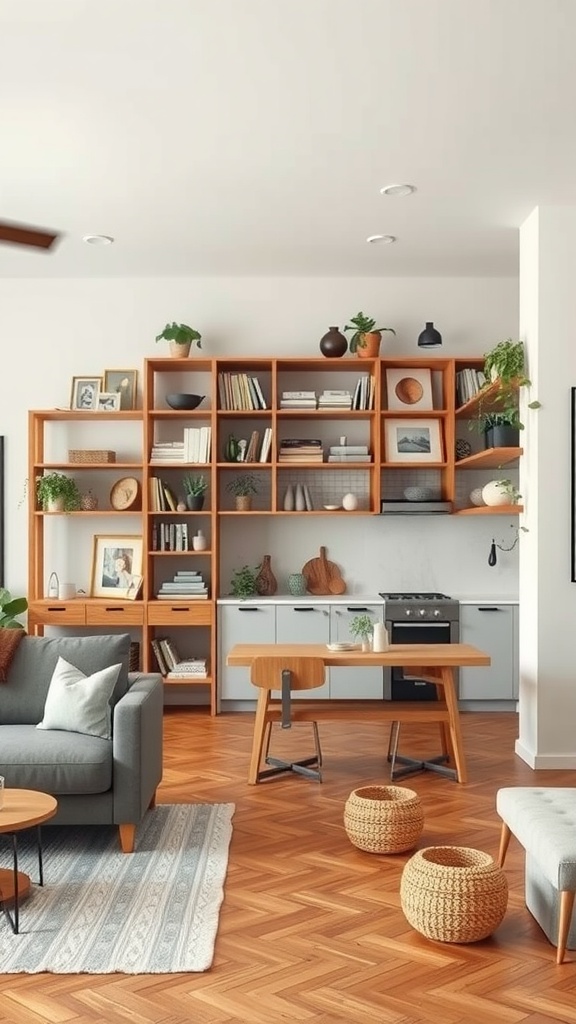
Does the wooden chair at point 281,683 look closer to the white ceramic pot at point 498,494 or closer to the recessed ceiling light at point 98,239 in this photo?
the white ceramic pot at point 498,494

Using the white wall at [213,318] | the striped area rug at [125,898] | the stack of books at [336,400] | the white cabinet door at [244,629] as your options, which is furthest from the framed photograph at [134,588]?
the striped area rug at [125,898]

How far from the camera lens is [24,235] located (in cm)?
318

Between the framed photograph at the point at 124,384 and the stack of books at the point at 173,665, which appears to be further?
the framed photograph at the point at 124,384

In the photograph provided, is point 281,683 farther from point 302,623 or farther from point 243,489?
point 243,489

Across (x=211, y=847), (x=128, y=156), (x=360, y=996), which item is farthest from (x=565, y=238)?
(x=360, y=996)

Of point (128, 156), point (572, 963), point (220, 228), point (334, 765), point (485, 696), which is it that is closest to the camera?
point (572, 963)

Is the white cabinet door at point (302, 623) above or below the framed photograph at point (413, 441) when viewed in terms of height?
below

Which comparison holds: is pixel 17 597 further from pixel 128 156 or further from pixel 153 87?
pixel 153 87

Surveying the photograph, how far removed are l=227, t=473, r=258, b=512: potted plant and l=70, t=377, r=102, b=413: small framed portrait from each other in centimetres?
123

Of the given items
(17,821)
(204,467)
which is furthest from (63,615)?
(17,821)

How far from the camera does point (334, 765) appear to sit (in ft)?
19.5

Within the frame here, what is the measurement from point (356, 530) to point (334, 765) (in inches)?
98.2

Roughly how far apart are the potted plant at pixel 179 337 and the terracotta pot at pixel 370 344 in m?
1.23

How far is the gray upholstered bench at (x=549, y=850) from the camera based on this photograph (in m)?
3.23
